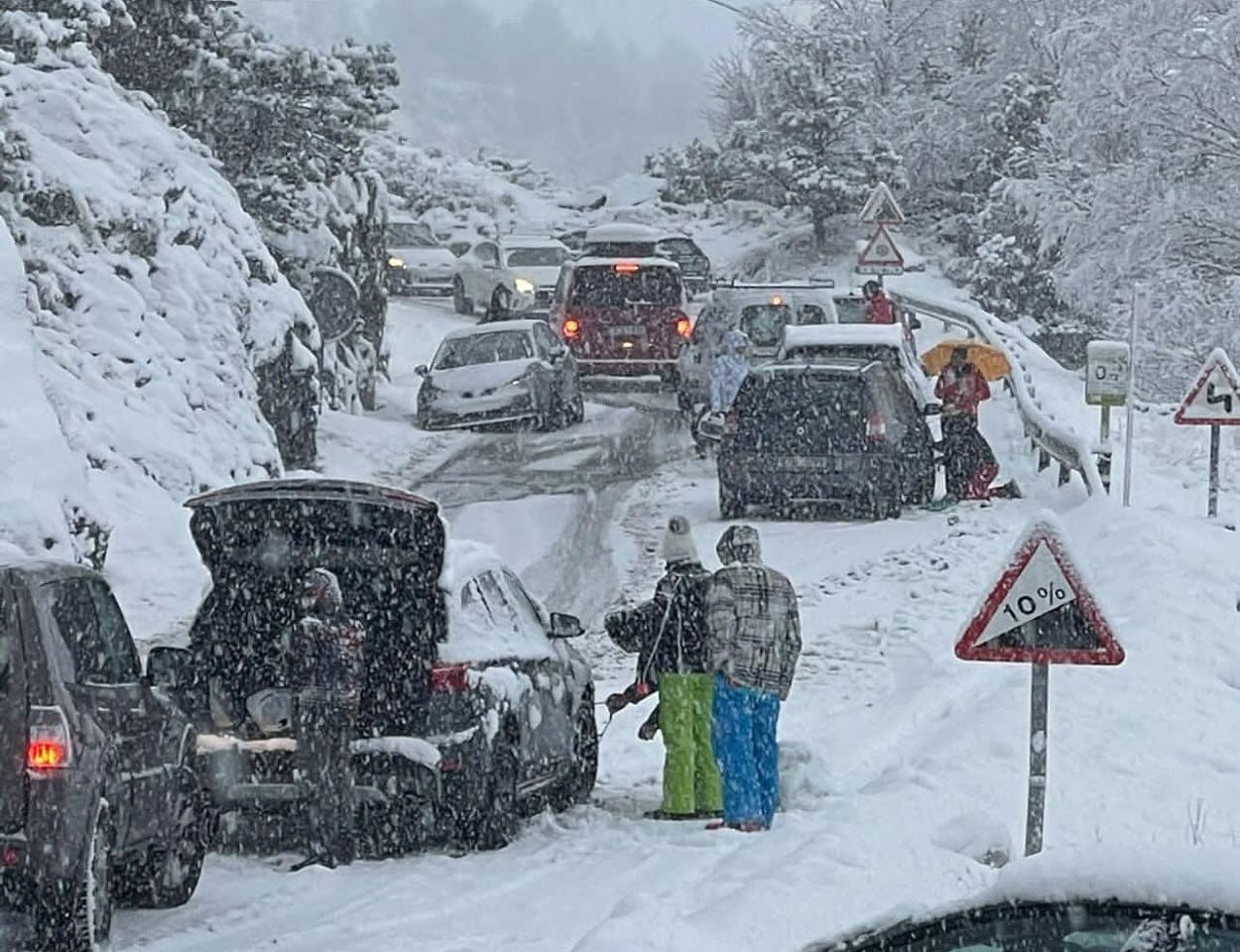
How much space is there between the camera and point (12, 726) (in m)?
8.12

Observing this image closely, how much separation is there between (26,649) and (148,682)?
1434mm

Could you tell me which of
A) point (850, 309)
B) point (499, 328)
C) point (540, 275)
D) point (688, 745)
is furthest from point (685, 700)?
point (540, 275)

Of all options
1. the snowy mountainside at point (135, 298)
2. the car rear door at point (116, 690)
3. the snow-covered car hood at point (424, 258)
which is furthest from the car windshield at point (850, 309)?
the car rear door at point (116, 690)

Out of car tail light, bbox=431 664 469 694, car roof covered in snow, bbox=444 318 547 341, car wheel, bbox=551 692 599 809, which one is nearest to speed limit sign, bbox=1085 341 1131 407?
car wheel, bbox=551 692 599 809

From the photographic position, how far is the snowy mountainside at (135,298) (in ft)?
67.8

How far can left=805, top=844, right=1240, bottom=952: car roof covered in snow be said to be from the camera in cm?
397

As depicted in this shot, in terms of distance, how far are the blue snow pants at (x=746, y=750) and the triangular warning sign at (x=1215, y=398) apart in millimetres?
8996

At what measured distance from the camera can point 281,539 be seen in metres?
11.5

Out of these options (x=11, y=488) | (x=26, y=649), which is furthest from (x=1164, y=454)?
(x=26, y=649)

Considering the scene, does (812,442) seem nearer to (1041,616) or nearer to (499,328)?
(499,328)

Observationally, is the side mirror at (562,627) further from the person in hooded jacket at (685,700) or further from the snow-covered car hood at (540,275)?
the snow-covered car hood at (540,275)

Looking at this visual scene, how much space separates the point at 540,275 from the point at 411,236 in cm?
471

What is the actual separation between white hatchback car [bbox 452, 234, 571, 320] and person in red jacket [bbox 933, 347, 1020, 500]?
19653mm

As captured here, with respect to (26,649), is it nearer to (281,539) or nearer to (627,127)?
(281,539)
